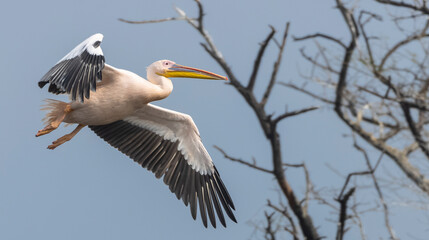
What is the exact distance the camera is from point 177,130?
10.9m

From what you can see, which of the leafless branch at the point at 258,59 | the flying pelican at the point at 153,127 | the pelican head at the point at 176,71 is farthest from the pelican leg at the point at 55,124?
the leafless branch at the point at 258,59

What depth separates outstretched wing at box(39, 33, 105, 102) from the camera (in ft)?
27.0

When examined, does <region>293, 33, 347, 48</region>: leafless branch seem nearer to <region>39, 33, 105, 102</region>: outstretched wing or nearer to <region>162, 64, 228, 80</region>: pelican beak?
<region>162, 64, 228, 80</region>: pelican beak

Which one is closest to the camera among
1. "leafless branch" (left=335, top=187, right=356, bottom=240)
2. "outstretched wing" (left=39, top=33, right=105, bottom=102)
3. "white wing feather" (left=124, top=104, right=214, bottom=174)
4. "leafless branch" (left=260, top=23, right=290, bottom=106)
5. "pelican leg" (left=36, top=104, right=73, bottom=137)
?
"outstretched wing" (left=39, top=33, right=105, bottom=102)

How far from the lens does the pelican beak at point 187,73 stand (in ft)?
33.0

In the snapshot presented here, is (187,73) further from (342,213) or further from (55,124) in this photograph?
(342,213)

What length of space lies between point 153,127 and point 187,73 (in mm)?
1079

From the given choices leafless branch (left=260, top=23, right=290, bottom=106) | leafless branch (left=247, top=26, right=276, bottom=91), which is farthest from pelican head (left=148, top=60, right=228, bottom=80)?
leafless branch (left=260, top=23, right=290, bottom=106)

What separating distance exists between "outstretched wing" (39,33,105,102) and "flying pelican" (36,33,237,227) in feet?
1.02

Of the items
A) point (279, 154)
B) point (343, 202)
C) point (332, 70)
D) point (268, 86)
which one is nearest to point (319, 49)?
point (332, 70)

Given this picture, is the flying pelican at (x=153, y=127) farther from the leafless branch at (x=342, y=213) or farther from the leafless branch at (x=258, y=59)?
the leafless branch at (x=258, y=59)

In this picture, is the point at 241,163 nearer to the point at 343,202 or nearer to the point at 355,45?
the point at 343,202

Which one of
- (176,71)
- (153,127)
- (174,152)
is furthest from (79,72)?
(174,152)

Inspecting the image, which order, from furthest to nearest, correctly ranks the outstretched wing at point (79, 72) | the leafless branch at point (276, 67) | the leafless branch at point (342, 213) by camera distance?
the leafless branch at point (276, 67) → the leafless branch at point (342, 213) → the outstretched wing at point (79, 72)
